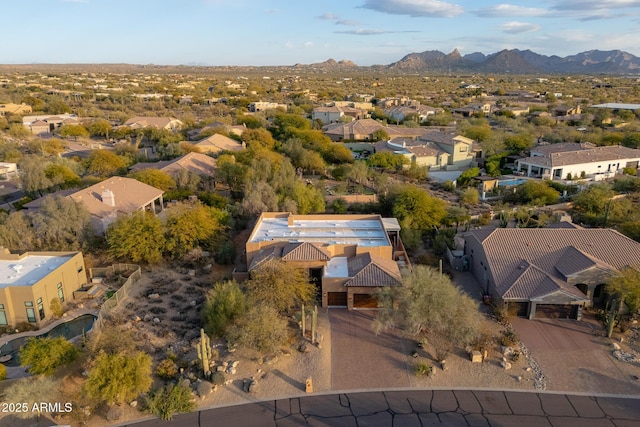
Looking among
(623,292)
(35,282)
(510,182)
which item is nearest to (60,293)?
(35,282)

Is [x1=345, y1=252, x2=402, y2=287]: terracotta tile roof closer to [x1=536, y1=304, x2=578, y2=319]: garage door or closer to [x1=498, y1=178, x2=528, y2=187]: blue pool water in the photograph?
[x1=536, y1=304, x2=578, y2=319]: garage door

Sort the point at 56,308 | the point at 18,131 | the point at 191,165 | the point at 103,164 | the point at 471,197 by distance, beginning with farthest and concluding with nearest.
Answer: the point at 18,131
the point at 103,164
the point at 191,165
the point at 471,197
the point at 56,308

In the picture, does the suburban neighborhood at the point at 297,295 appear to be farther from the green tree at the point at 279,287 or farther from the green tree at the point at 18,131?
the green tree at the point at 18,131

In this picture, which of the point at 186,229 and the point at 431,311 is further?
the point at 186,229

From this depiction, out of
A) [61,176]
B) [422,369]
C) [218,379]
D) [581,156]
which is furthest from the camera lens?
[581,156]

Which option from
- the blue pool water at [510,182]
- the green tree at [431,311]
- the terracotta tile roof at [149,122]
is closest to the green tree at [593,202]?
the blue pool water at [510,182]

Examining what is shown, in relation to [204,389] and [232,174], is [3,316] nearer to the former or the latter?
[204,389]

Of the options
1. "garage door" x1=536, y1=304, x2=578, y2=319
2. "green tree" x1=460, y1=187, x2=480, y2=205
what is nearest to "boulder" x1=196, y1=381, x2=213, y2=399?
"garage door" x1=536, y1=304, x2=578, y2=319

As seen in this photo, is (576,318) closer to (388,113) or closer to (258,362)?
(258,362)
